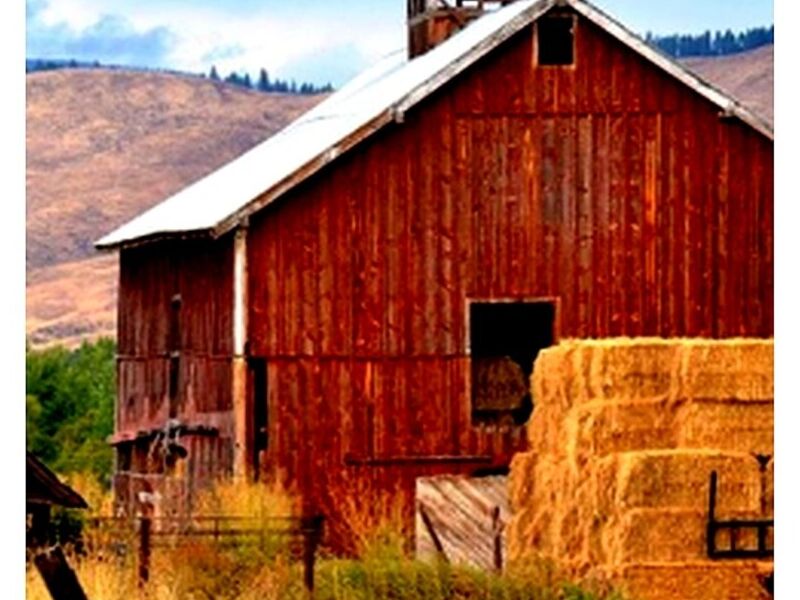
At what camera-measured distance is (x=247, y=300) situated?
28.5 metres

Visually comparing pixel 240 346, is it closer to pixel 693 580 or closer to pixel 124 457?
pixel 124 457

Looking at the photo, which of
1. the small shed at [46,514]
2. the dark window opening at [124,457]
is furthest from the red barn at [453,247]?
the small shed at [46,514]

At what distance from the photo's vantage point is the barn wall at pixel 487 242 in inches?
1128

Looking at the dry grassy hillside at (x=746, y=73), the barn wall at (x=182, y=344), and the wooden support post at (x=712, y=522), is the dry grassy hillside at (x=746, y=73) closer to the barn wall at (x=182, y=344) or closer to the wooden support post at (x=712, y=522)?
the barn wall at (x=182, y=344)

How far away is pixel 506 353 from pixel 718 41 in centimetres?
5515

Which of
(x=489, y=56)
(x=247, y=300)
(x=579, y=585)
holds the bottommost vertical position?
(x=579, y=585)

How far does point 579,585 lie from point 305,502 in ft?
20.7

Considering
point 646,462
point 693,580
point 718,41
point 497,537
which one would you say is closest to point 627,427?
point 646,462

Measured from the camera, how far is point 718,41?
87.9 meters

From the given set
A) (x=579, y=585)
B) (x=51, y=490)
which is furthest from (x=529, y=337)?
(x=51, y=490)

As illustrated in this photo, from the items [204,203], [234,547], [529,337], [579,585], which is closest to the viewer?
[579,585]

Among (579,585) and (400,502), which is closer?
(579,585)

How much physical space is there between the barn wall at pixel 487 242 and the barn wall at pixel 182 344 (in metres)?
0.82
